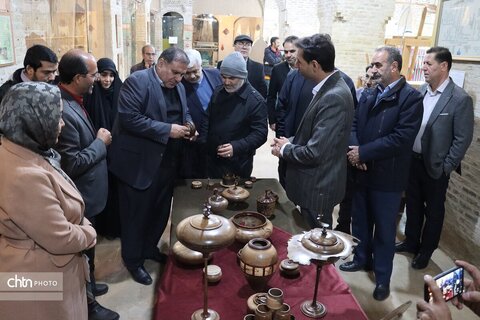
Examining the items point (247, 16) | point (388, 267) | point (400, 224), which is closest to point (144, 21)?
point (247, 16)

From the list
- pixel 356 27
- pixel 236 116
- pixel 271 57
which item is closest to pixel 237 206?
pixel 236 116

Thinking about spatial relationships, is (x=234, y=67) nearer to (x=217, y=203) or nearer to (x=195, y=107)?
(x=195, y=107)

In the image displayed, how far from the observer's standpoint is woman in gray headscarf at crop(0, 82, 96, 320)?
5.31ft

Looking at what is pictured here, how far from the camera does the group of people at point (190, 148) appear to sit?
170cm

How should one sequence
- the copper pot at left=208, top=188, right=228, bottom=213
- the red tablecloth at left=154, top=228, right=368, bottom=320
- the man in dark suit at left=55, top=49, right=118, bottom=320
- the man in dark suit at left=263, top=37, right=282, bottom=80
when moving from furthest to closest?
the man in dark suit at left=263, top=37, right=282, bottom=80 → the copper pot at left=208, top=188, right=228, bottom=213 → the man in dark suit at left=55, top=49, right=118, bottom=320 → the red tablecloth at left=154, top=228, right=368, bottom=320

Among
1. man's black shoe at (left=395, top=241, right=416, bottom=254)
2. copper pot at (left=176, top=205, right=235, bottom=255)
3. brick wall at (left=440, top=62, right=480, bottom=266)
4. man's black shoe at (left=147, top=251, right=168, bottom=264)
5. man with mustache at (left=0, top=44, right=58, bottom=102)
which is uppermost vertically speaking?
man with mustache at (left=0, top=44, right=58, bottom=102)

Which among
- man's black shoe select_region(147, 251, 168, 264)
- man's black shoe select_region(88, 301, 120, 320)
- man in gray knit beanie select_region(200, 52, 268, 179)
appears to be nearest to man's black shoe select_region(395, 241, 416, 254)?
man in gray knit beanie select_region(200, 52, 268, 179)

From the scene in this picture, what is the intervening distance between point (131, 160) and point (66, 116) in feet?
2.61

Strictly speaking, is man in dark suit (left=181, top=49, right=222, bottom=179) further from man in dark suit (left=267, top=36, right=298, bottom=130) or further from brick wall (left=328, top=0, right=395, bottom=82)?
brick wall (left=328, top=0, right=395, bottom=82)

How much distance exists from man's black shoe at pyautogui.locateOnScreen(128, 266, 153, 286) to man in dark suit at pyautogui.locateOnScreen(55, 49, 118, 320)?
708mm

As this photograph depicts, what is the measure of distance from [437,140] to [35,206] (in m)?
3.44

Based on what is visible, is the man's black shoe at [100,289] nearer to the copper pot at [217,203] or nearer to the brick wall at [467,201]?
the copper pot at [217,203]

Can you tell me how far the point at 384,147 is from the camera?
10.5 feet

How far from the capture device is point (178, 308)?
6.51ft
